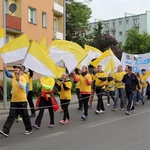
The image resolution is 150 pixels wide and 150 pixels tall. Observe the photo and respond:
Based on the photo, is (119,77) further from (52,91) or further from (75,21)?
(75,21)

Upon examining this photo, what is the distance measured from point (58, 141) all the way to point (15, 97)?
163cm

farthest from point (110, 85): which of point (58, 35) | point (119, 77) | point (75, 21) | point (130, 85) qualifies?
point (75, 21)

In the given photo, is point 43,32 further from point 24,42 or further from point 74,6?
point 24,42

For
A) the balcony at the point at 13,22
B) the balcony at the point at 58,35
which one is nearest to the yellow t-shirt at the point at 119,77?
the balcony at the point at 13,22

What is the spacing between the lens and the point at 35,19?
30.3 meters

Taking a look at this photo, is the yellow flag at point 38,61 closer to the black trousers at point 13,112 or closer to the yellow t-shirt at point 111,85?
the black trousers at point 13,112

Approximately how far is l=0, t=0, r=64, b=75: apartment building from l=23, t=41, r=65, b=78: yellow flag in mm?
16035

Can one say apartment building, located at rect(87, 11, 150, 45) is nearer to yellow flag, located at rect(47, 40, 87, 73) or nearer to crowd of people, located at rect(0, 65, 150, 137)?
crowd of people, located at rect(0, 65, 150, 137)

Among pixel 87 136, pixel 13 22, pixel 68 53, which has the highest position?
pixel 13 22

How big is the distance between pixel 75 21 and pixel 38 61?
3420cm

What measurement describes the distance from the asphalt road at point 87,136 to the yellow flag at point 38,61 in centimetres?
159

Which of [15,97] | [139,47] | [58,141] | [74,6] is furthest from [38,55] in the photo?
[139,47]

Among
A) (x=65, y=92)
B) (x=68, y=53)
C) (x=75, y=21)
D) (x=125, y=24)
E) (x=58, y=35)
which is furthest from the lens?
(x=125, y=24)

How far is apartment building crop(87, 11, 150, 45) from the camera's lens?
9306 cm
